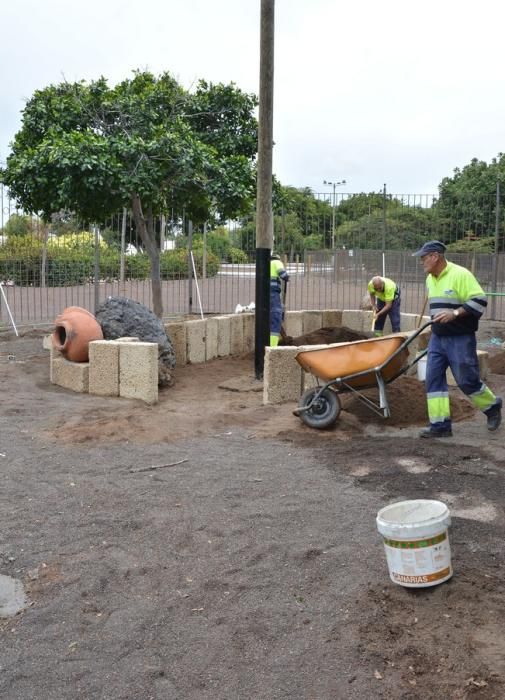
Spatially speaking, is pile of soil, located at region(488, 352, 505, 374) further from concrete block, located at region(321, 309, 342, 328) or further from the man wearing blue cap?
the man wearing blue cap

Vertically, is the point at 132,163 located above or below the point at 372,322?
above

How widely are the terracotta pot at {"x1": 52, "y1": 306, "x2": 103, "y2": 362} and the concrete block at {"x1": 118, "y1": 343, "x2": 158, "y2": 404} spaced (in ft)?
2.01

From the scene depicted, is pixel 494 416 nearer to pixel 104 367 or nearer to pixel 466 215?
pixel 104 367

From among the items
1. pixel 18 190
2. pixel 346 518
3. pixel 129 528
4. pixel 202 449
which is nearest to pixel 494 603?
pixel 346 518

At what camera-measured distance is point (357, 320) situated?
12.8 metres

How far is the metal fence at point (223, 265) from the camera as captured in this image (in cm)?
1403

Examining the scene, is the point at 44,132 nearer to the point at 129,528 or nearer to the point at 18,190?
the point at 18,190

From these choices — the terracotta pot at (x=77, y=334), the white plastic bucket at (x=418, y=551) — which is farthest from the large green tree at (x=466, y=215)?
the white plastic bucket at (x=418, y=551)

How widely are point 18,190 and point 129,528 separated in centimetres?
759

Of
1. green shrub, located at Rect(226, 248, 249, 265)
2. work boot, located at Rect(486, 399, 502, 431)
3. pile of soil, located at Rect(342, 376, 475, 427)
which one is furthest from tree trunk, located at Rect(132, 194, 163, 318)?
work boot, located at Rect(486, 399, 502, 431)

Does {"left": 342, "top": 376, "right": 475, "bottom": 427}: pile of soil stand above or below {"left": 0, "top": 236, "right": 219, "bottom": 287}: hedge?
below

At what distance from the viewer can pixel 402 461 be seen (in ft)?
19.7

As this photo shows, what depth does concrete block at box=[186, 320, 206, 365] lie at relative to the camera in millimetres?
10602

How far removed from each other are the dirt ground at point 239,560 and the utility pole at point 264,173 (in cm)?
225
